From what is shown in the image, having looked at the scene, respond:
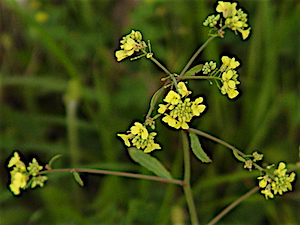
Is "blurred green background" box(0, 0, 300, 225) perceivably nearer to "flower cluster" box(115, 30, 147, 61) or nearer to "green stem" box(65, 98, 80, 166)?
"green stem" box(65, 98, 80, 166)

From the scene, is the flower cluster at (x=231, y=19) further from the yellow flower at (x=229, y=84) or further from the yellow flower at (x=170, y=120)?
the yellow flower at (x=170, y=120)

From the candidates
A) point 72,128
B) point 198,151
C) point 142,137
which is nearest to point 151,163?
point 198,151

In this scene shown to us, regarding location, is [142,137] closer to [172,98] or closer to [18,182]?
[172,98]

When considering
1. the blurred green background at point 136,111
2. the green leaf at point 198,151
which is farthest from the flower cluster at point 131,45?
the blurred green background at point 136,111

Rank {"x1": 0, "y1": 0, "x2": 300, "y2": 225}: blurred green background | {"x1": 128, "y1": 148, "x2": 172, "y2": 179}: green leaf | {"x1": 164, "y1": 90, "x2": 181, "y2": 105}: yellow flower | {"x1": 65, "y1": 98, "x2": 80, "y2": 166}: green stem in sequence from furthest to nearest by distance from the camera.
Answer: {"x1": 65, "y1": 98, "x2": 80, "y2": 166}: green stem < {"x1": 0, "y1": 0, "x2": 300, "y2": 225}: blurred green background < {"x1": 128, "y1": 148, "x2": 172, "y2": 179}: green leaf < {"x1": 164, "y1": 90, "x2": 181, "y2": 105}: yellow flower

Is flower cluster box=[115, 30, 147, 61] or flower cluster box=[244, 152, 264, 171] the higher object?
flower cluster box=[115, 30, 147, 61]

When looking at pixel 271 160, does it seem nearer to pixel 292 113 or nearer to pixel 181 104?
pixel 292 113

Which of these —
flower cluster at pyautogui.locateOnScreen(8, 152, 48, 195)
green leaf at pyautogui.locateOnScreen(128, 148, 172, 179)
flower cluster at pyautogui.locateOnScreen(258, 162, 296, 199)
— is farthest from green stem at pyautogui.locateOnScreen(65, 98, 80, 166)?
flower cluster at pyautogui.locateOnScreen(258, 162, 296, 199)
